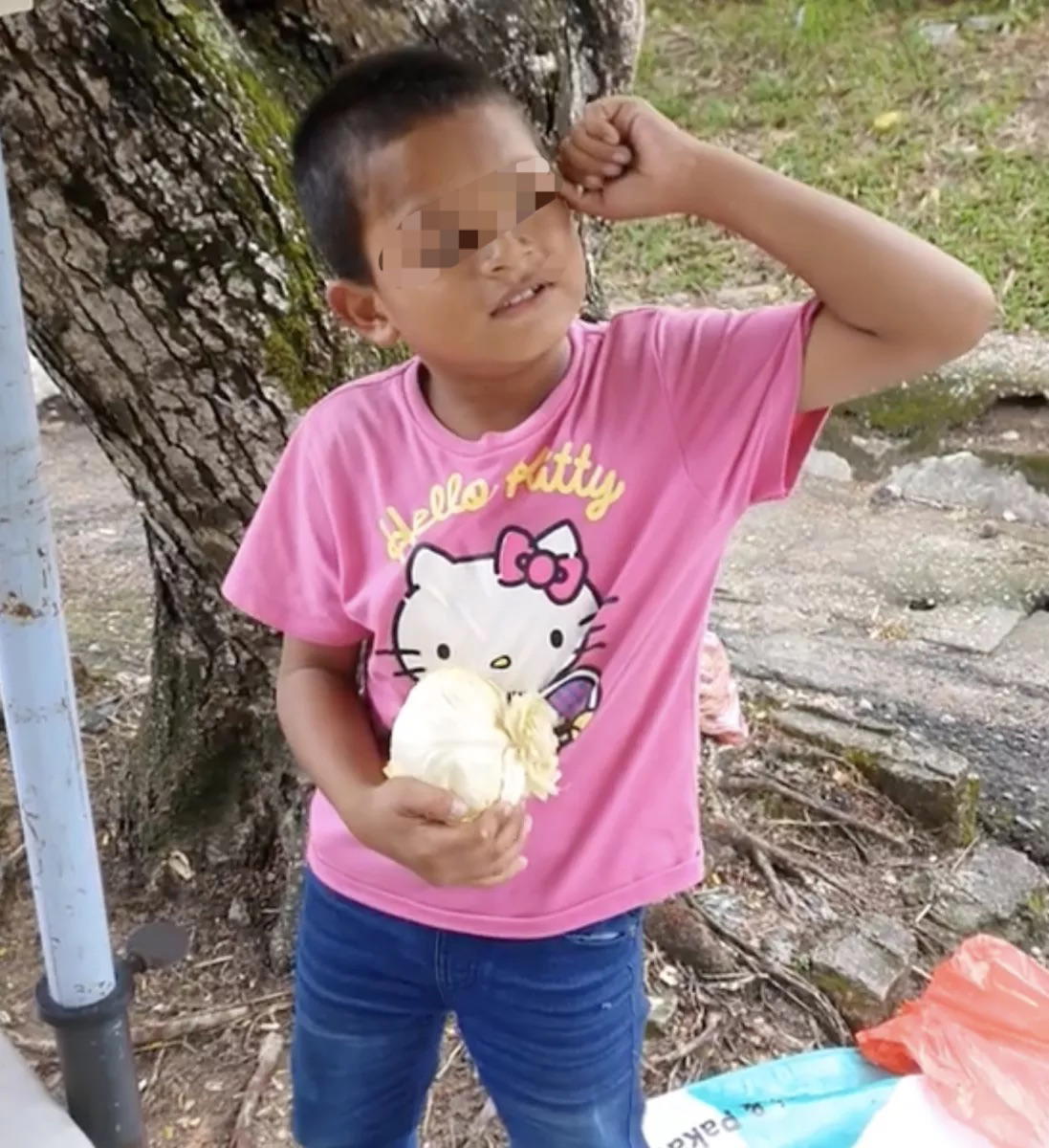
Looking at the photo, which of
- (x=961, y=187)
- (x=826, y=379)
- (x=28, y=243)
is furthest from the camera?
(x=961, y=187)

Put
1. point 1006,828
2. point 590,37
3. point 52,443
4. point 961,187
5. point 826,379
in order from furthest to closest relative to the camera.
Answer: point 961,187 → point 52,443 → point 1006,828 → point 590,37 → point 826,379

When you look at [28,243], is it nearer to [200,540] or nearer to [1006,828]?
[200,540]

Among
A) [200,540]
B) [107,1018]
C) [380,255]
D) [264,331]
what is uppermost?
[380,255]

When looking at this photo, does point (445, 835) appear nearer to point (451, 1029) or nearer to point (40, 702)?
point (40, 702)

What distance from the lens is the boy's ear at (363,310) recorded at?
51.8 inches

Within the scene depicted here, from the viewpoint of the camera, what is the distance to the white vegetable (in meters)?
1.20

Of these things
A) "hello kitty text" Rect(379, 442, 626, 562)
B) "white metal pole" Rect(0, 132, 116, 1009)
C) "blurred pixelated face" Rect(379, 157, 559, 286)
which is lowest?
"white metal pole" Rect(0, 132, 116, 1009)

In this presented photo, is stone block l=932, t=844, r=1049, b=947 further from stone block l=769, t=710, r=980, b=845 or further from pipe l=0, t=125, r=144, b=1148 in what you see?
pipe l=0, t=125, r=144, b=1148

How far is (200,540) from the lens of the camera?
206 centimetres

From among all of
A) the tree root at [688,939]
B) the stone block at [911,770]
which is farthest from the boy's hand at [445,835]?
the stone block at [911,770]

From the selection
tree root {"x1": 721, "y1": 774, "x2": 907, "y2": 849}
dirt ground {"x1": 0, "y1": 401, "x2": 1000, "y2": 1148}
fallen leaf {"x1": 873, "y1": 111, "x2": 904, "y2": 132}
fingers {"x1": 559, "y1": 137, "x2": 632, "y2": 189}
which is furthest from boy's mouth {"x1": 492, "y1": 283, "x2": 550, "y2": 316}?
fallen leaf {"x1": 873, "y1": 111, "x2": 904, "y2": 132}

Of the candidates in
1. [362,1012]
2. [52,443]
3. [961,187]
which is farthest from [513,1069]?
[961,187]

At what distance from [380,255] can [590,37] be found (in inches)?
34.2

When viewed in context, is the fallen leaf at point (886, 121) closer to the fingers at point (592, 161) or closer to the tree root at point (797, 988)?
Answer: the tree root at point (797, 988)
